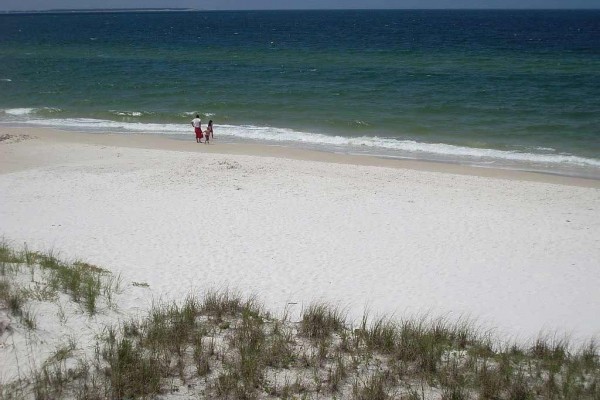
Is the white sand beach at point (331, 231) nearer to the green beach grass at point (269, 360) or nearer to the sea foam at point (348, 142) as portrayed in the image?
the green beach grass at point (269, 360)

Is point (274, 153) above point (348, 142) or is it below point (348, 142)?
below

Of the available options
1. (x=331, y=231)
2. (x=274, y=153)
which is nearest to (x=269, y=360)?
(x=331, y=231)

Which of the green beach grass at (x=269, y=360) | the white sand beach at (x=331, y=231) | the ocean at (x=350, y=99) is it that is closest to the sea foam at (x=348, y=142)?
the ocean at (x=350, y=99)

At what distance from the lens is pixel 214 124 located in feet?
96.2

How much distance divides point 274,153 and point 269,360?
1668cm

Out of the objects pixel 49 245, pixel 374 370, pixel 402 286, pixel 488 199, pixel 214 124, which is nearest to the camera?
pixel 374 370

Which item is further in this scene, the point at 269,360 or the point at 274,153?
the point at 274,153

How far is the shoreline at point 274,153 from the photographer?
19.0 m

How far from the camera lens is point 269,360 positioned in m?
5.95

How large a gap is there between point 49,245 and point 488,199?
11058 mm

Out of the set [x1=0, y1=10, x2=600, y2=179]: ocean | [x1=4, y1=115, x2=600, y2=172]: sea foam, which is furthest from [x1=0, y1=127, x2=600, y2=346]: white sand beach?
[x1=0, y1=10, x2=600, y2=179]: ocean

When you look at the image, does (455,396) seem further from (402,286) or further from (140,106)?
(140,106)

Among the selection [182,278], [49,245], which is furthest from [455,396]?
[49,245]

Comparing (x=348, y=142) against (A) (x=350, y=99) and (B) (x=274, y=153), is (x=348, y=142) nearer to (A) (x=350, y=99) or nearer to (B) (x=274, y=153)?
(B) (x=274, y=153)
